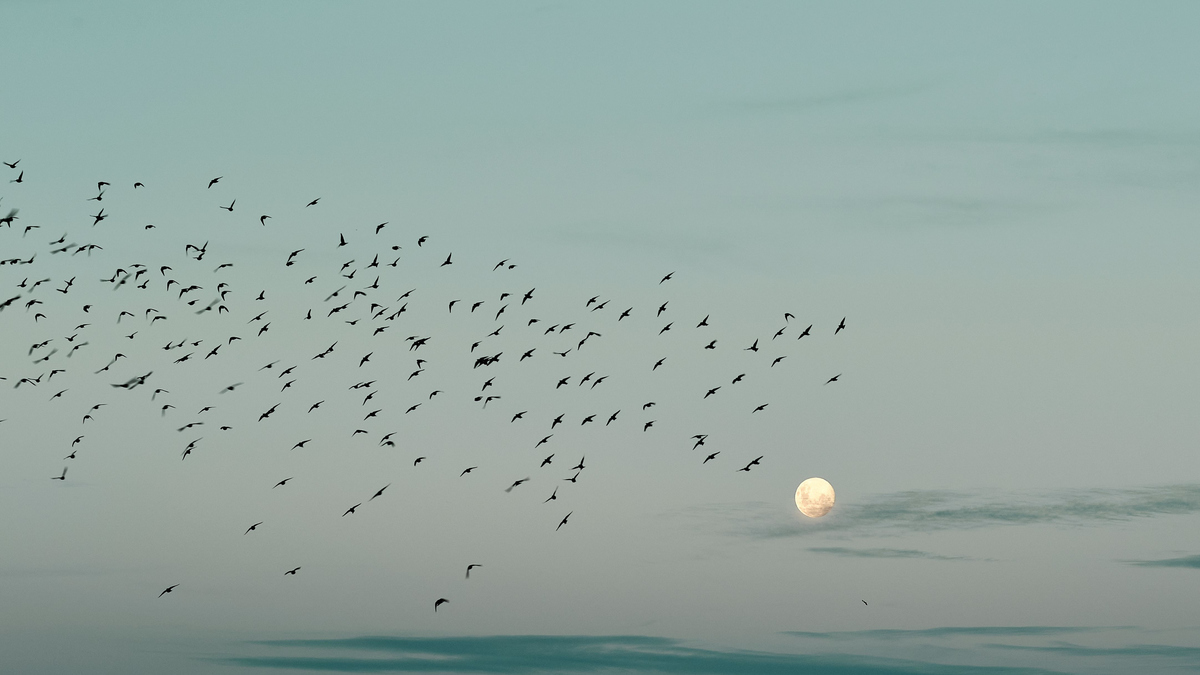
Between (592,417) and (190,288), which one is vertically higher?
→ (190,288)

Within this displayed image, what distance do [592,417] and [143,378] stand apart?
118ft

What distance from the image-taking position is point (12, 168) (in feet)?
324

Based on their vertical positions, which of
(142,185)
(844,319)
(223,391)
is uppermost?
(142,185)

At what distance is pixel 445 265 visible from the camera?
11262 centimetres

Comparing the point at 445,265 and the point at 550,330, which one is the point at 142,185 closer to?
the point at 445,265

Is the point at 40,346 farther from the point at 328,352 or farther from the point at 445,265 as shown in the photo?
the point at 445,265

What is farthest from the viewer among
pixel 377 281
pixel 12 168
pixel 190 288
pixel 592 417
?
pixel 190 288

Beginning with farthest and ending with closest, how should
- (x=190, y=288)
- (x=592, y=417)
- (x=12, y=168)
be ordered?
(x=190, y=288) < (x=592, y=417) < (x=12, y=168)

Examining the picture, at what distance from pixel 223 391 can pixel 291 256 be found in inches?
498

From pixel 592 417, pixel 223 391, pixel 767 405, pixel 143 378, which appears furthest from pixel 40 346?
pixel 767 405

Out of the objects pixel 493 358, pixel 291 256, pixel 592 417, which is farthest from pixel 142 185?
pixel 592 417

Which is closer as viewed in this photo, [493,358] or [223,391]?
[223,391]

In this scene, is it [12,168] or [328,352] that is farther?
[328,352]

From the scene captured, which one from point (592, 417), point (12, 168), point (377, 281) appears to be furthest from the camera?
point (592, 417)
